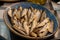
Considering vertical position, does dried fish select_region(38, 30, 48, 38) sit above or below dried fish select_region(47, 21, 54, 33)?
below

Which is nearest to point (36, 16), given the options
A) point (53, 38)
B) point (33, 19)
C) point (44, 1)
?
Result: point (33, 19)

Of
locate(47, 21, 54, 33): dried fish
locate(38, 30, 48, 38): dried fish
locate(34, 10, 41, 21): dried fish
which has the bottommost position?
locate(38, 30, 48, 38): dried fish

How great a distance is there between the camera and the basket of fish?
75 cm

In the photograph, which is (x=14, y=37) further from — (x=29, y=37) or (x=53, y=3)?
(x=53, y=3)

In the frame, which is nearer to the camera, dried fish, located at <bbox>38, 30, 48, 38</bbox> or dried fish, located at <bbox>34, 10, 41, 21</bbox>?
dried fish, located at <bbox>38, 30, 48, 38</bbox>

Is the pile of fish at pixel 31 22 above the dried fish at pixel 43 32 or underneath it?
above

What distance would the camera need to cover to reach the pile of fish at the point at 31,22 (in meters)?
0.76

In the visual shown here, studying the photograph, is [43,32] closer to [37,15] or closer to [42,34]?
[42,34]

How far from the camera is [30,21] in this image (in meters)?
0.82

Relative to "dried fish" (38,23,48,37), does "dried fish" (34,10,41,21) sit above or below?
above

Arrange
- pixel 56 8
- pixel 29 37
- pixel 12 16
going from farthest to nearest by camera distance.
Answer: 1. pixel 56 8
2. pixel 12 16
3. pixel 29 37

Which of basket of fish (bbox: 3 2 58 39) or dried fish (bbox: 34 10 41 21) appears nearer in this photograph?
basket of fish (bbox: 3 2 58 39)

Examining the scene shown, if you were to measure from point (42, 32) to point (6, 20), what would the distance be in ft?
0.58

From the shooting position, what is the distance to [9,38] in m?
0.81
